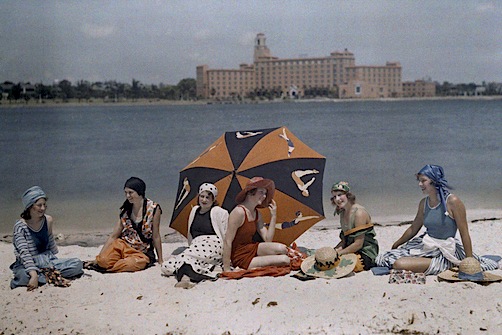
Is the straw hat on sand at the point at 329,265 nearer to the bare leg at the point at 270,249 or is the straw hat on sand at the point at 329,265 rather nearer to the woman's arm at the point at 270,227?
the bare leg at the point at 270,249

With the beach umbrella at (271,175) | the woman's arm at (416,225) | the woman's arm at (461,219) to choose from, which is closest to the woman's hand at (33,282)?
the beach umbrella at (271,175)

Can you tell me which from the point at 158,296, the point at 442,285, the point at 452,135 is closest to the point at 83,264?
the point at 158,296

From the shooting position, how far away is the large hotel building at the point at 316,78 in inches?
4685

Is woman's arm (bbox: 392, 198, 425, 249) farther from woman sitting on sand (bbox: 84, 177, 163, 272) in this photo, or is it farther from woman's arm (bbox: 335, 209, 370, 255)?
woman sitting on sand (bbox: 84, 177, 163, 272)

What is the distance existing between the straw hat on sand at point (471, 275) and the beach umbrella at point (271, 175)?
53.4 inches

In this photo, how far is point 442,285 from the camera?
202 inches

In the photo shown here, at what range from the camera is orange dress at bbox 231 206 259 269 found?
226 inches

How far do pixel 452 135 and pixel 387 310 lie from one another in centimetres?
3661

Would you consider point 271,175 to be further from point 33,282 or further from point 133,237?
point 33,282

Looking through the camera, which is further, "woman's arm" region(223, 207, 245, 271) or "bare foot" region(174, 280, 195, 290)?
"woman's arm" region(223, 207, 245, 271)

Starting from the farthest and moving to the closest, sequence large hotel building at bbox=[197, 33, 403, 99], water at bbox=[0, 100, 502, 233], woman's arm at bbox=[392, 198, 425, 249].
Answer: large hotel building at bbox=[197, 33, 403, 99]
water at bbox=[0, 100, 502, 233]
woman's arm at bbox=[392, 198, 425, 249]

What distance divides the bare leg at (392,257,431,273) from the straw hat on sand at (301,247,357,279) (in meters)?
0.37

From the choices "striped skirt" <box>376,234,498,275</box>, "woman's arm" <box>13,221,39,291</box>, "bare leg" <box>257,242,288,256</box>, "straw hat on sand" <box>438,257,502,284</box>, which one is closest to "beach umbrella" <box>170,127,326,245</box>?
"bare leg" <box>257,242,288,256</box>

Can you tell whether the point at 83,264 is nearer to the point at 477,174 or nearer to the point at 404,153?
the point at 477,174
